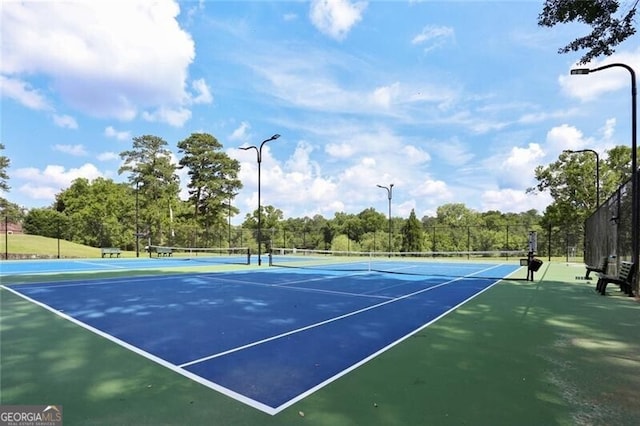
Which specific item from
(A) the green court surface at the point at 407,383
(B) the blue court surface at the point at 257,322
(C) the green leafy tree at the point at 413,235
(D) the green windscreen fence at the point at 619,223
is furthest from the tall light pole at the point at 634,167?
(C) the green leafy tree at the point at 413,235

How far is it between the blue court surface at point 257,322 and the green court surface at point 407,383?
0.80 feet

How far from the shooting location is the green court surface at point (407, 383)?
293cm

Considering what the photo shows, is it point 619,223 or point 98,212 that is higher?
point 98,212

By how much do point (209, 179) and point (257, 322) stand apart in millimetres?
41625

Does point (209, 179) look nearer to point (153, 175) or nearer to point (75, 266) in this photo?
point (153, 175)

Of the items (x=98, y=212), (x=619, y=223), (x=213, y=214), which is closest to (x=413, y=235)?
(x=213, y=214)

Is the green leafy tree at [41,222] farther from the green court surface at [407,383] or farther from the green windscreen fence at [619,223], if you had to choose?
the green windscreen fence at [619,223]

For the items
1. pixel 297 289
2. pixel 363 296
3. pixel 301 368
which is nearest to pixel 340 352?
pixel 301 368

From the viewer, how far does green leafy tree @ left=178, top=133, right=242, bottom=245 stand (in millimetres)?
45406

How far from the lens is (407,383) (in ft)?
11.8

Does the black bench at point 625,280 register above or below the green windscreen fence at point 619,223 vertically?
below

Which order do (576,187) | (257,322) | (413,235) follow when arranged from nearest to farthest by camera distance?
(257,322)
(576,187)
(413,235)

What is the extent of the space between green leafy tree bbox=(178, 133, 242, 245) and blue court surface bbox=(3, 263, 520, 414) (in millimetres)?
35034

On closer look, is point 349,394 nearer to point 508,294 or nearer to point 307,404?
point 307,404
